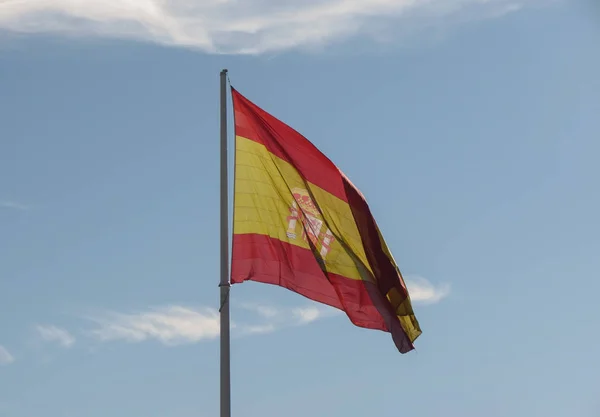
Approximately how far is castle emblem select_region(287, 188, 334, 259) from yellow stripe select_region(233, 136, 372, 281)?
→ 0.09 feet

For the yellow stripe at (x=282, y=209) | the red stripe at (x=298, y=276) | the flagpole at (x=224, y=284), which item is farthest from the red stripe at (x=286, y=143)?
the red stripe at (x=298, y=276)

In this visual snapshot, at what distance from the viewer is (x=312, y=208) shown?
2531cm

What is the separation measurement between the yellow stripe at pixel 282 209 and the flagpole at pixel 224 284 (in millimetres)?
397

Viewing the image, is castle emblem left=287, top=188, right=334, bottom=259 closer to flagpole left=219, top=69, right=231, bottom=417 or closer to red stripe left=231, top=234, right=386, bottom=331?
red stripe left=231, top=234, right=386, bottom=331

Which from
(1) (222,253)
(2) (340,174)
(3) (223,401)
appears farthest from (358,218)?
(3) (223,401)

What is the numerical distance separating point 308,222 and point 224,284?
123 inches

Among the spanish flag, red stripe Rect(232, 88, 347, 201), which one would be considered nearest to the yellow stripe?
the spanish flag

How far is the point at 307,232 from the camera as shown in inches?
976

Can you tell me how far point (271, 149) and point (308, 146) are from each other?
117 cm

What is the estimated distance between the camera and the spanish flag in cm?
2383

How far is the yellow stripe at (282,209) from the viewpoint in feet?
78.7

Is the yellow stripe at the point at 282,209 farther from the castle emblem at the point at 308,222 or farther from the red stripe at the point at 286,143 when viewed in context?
the red stripe at the point at 286,143

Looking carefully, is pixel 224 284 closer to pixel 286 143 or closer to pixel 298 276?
pixel 298 276

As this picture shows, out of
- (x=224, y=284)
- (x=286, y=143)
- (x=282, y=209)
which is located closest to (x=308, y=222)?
(x=282, y=209)
